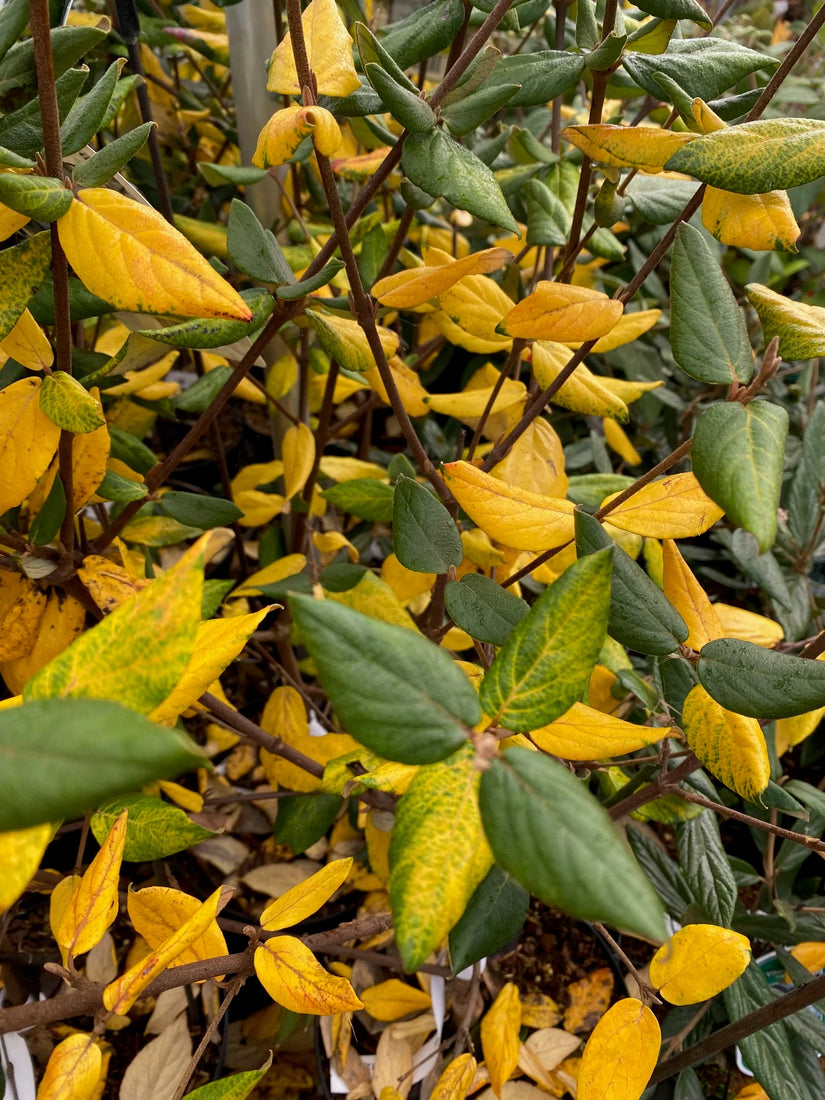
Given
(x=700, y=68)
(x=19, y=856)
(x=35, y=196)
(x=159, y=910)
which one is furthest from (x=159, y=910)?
(x=700, y=68)

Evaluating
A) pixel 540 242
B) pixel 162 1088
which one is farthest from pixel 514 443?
pixel 162 1088

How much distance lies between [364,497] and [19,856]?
1.78 ft

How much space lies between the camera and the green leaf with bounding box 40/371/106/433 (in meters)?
0.48

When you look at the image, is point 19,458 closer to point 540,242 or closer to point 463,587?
point 463,587

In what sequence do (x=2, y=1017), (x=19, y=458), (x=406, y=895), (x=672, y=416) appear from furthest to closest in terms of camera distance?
1. (x=672, y=416)
2. (x=19, y=458)
3. (x=2, y=1017)
4. (x=406, y=895)

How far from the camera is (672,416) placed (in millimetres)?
1341

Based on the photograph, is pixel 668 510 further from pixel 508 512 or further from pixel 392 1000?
pixel 392 1000

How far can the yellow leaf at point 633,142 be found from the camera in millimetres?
483

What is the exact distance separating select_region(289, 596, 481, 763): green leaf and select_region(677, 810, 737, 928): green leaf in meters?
0.47

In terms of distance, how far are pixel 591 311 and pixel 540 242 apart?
21 cm

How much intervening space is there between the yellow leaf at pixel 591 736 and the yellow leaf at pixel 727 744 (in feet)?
0.29

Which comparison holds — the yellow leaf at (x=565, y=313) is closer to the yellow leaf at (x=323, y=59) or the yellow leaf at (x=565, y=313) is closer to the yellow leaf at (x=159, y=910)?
the yellow leaf at (x=323, y=59)

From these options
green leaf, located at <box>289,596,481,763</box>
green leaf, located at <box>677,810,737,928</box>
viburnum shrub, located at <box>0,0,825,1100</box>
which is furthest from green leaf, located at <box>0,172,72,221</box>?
green leaf, located at <box>677,810,737,928</box>

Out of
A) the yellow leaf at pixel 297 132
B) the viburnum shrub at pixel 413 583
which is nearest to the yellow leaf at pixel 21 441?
the viburnum shrub at pixel 413 583
